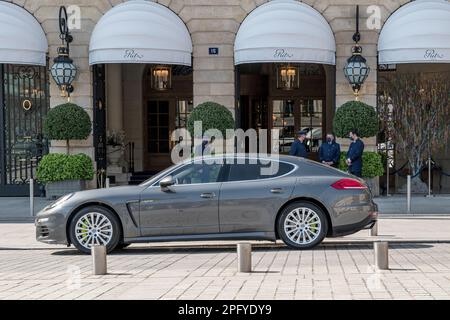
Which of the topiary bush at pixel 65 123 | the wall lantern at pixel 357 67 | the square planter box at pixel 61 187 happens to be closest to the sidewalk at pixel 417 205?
the wall lantern at pixel 357 67

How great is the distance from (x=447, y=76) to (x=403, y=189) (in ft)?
11.7

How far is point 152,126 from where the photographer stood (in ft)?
90.6

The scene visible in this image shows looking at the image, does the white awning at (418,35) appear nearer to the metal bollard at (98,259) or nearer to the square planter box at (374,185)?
the square planter box at (374,185)

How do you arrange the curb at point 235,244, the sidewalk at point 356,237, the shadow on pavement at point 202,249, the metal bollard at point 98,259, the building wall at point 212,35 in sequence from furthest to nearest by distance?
the building wall at point 212,35, the sidewalk at point 356,237, the curb at point 235,244, the shadow on pavement at point 202,249, the metal bollard at point 98,259

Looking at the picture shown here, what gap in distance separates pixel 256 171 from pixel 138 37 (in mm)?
9088

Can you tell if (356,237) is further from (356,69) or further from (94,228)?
(356,69)

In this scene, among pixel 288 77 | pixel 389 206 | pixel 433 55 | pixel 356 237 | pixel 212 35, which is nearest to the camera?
pixel 356 237

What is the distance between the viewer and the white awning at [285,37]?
20109 mm

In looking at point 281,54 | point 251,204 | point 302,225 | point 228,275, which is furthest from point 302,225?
point 281,54

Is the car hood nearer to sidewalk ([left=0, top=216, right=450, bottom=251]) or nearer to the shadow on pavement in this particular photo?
the shadow on pavement

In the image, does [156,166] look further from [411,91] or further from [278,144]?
[411,91]

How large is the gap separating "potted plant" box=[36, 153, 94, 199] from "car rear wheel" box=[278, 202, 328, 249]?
32.0ft

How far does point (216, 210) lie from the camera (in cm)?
1183
